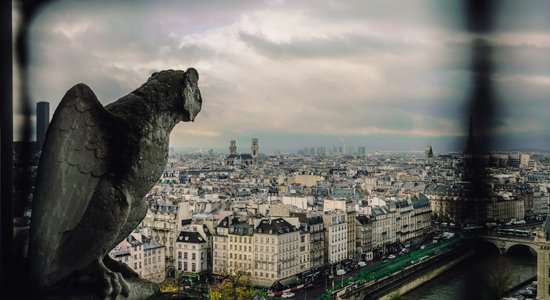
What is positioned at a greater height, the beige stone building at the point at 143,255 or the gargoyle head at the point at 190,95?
the gargoyle head at the point at 190,95

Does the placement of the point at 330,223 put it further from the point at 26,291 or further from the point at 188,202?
the point at 26,291

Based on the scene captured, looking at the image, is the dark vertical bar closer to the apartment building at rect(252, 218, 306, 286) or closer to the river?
the river

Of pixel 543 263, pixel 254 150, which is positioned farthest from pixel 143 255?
pixel 543 263

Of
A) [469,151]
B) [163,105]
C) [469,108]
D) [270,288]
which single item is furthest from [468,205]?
[270,288]

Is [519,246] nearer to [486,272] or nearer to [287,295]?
[486,272]

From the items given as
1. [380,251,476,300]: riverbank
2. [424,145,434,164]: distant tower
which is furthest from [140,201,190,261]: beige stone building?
[424,145,434,164]: distant tower

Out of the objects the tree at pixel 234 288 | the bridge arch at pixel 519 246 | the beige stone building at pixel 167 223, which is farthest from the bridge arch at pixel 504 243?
the beige stone building at pixel 167 223

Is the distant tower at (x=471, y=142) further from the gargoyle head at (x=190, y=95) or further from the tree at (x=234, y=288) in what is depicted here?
the tree at (x=234, y=288)
